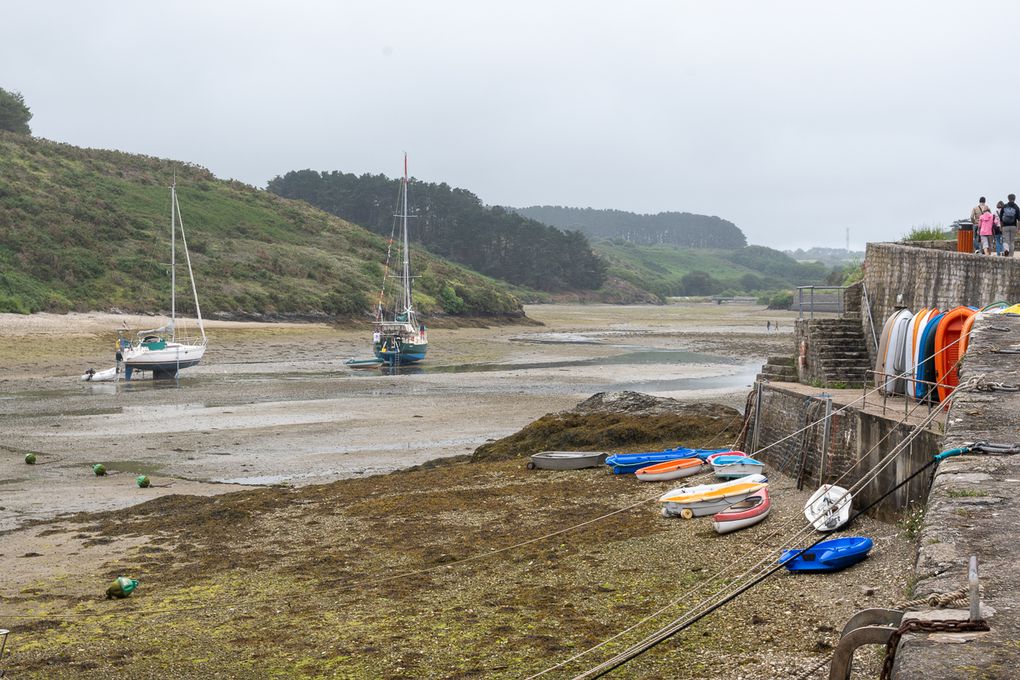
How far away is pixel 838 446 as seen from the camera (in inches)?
583

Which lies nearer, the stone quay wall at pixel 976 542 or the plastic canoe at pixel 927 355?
the stone quay wall at pixel 976 542

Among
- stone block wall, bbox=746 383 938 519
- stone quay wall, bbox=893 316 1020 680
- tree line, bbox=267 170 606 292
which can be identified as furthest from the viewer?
tree line, bbox=267 170 606 292

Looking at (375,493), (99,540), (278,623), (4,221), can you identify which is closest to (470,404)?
(375,493)

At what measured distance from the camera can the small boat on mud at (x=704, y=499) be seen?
13883mm

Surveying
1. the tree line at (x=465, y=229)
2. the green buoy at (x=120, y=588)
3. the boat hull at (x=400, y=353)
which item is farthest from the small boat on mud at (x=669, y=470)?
the tree line at (x=465, y=229)

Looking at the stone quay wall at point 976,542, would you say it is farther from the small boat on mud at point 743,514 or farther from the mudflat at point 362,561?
the small boat on mud at point 743,514

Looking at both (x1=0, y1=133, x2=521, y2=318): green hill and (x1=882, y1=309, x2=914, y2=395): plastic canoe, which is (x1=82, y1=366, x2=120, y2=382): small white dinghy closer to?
(x1=0, y1=133, x2=521, y2=318): green hill

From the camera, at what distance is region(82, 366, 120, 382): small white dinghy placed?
36.3 m

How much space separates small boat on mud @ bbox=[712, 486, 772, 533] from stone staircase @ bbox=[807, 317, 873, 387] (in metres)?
6.32

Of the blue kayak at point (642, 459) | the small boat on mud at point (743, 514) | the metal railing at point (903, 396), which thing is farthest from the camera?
the blue kayak at point (642, 459)

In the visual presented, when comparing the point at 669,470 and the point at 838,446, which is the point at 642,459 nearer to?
the point at 669,470

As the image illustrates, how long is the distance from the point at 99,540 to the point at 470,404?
17.7 meters

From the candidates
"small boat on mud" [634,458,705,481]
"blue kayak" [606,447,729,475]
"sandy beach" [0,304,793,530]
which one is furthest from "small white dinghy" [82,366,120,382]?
"small boat on mud" [634,458,705,481]

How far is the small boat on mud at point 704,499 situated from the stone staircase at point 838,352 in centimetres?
616
